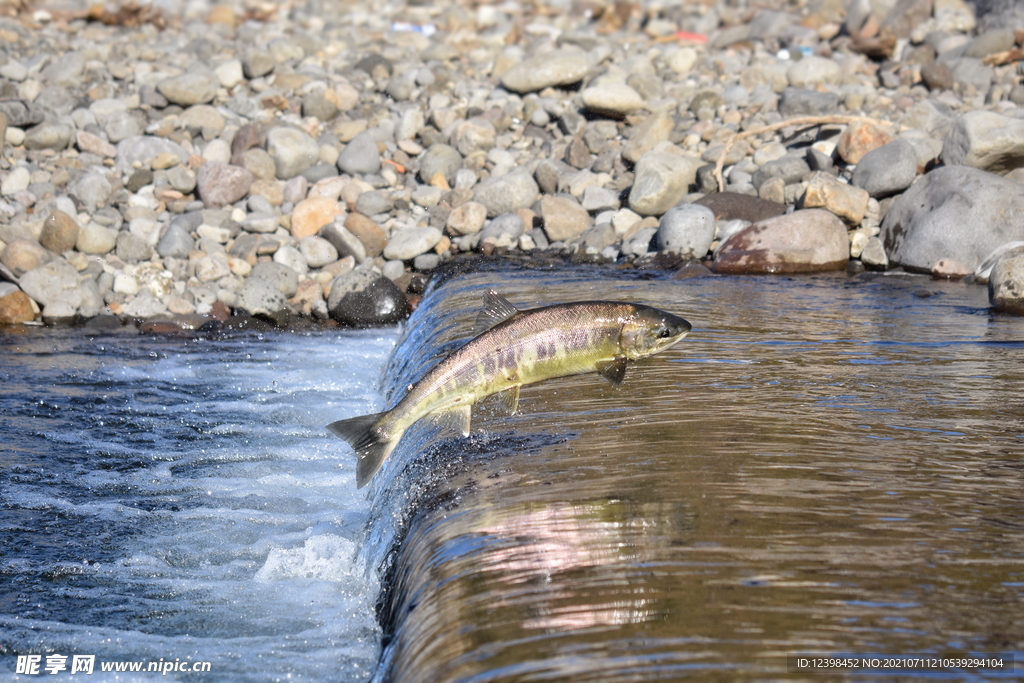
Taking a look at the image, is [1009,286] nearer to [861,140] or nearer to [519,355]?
[861,140]

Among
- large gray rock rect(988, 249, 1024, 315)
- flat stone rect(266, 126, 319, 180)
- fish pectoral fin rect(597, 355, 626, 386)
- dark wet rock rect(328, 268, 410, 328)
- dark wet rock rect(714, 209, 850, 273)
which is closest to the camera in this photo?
fish pectoral fin rect(597, 355, 626, 386)

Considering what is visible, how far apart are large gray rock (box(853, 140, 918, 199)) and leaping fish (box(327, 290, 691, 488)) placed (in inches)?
321

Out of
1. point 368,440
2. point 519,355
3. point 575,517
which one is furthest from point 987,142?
point 368,440

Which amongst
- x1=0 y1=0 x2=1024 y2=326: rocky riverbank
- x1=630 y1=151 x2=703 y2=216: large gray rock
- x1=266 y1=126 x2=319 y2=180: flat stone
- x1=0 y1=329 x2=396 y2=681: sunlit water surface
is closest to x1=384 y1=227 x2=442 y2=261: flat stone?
x1=0 y1=0 x2=1024 y2=326: rocky riverbank

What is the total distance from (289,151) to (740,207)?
241 inches

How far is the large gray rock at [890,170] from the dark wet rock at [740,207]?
3.41 feet

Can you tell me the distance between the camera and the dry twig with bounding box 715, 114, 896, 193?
462 inches

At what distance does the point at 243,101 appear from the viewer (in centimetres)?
1405

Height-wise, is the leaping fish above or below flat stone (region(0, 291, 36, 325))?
above

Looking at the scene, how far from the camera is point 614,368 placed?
12.2ft

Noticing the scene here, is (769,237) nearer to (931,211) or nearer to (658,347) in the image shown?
(931,211)

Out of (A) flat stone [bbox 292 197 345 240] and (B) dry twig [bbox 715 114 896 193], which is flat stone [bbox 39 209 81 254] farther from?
(B) dry twig [bbox 715 114 896 193]

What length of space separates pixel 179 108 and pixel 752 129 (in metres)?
8.50

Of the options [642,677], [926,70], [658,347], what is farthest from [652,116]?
[642,677]
